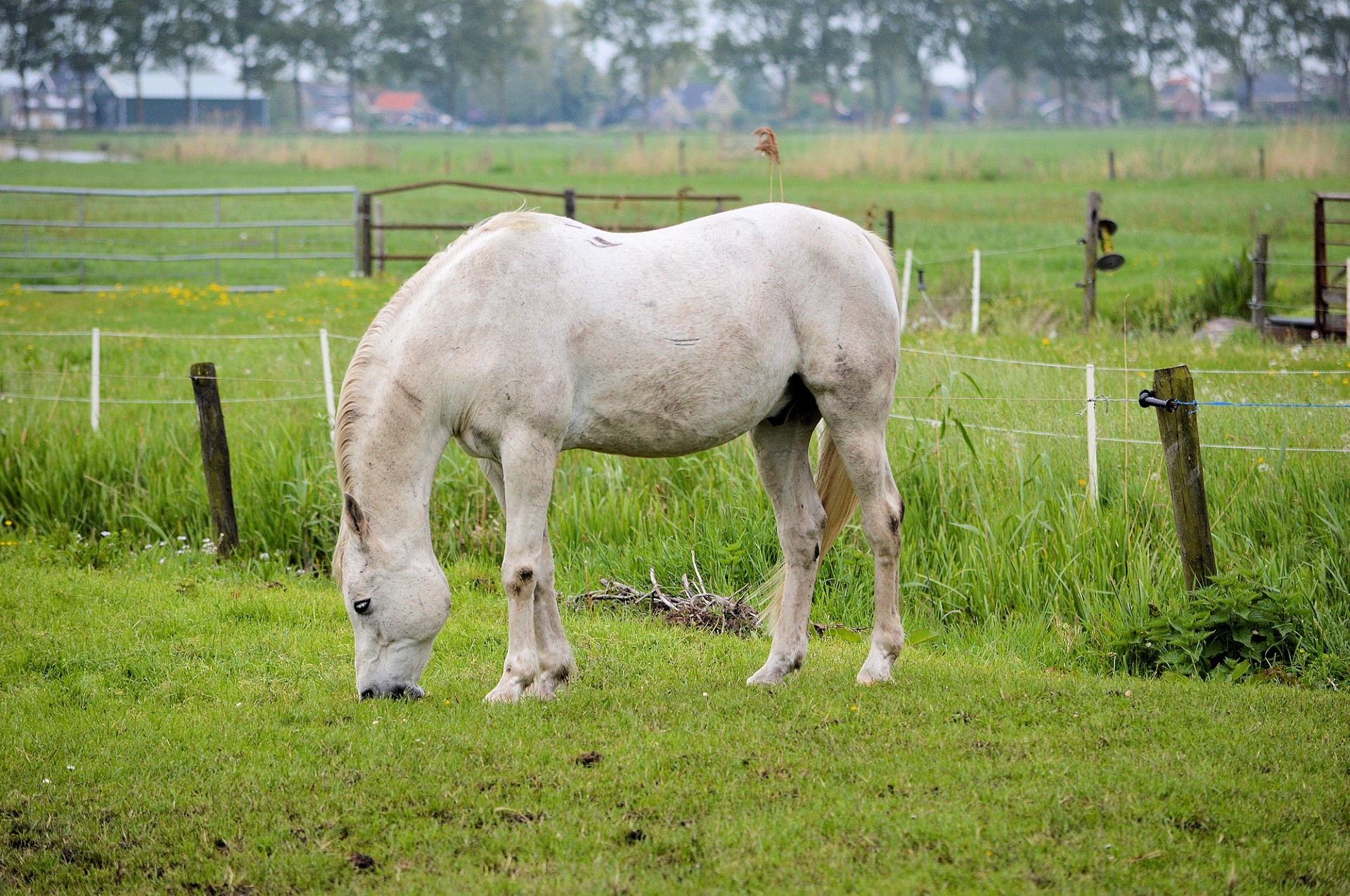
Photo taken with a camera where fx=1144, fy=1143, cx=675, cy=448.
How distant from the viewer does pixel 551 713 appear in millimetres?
4250

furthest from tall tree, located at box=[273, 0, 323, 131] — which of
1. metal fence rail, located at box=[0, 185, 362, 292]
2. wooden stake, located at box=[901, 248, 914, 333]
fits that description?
wooden stake, located at box=[901, 248, 914, 333]

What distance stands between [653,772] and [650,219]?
1858 cm

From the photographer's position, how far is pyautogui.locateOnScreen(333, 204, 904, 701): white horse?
13.6 feet

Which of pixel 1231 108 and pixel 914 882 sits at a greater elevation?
pixel 1231 108

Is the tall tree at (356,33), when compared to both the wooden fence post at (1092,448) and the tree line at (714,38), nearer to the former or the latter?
the tree line at (714,38)

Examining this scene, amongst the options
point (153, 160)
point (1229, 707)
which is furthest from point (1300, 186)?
point (153, 160)

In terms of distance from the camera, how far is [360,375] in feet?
13.9

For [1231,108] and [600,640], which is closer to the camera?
[600,640]

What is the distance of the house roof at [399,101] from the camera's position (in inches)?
3243

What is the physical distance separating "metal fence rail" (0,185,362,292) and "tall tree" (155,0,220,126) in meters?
32.0

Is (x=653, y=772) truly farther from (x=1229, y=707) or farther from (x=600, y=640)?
(x=1229, y=707)

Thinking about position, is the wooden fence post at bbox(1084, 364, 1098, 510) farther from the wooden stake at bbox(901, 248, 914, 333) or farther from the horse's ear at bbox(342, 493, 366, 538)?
the wooden stake at bbox(901, 248, 914, 333)

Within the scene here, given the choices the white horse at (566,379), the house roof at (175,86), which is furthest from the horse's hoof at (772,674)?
the house roof at (175,86)

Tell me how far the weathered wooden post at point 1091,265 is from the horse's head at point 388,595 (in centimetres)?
1036
